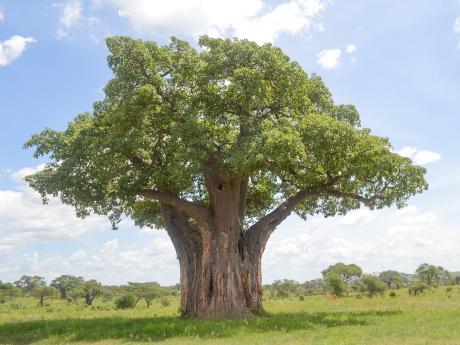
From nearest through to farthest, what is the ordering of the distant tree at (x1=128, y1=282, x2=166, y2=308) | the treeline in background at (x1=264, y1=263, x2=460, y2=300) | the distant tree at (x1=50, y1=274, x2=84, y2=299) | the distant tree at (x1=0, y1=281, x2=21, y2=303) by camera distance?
the treeline in background at (x1=264, y1=263, x2=460, y2=300) < the distant tree at (x1=128, y1=282, x2=166, y2=308) < the distant tree at (x1=0, y1=281, x2=21, y2=303) < the distant tree at (x1=50, y1=274, x2=84, y2=299)

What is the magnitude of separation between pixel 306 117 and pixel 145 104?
652 centimetres

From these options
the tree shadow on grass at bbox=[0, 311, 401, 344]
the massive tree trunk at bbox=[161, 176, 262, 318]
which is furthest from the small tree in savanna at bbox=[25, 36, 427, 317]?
the tree shadow on grass at bbox=[0, 311, 401, 344]

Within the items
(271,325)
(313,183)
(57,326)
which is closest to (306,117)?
(313,183)

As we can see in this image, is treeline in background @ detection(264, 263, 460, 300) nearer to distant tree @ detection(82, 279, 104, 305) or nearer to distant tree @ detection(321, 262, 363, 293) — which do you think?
distant tree @ detection(321, 262, 363, 293)

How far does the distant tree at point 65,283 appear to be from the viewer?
88.8 meters

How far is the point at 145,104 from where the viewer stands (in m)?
21.1

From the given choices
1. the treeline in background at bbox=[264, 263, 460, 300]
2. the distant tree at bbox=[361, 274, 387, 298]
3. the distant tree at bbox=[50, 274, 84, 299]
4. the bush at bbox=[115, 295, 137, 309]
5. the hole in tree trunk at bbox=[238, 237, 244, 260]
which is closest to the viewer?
the hole in tree trunk at bbox=[238, 237, 244, 260]

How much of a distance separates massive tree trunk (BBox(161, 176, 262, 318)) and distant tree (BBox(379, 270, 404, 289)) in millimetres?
71470

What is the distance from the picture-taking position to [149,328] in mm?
17766

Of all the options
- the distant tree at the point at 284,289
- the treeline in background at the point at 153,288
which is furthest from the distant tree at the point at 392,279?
the distant tree at the point at 284,289

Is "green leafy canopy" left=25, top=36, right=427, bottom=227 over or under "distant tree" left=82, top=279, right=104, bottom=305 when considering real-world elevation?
over

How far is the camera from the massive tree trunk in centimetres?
2159

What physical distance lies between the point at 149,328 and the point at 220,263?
4.96m

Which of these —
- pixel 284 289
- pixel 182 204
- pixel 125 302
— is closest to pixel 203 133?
pixel 182 204
